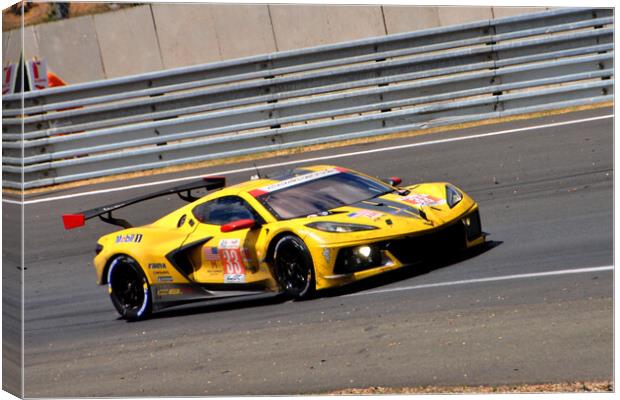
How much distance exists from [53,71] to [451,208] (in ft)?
18.9

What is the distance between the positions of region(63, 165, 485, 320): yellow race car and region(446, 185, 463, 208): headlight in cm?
1

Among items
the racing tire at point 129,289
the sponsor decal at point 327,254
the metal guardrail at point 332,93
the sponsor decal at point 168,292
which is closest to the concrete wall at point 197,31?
the metal guardrail at point 332,93

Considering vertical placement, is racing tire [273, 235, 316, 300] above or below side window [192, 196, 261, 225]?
below

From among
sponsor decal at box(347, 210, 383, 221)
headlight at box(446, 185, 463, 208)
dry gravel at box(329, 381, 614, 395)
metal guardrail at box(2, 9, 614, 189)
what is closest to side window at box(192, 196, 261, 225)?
sponsor decal at box(347, 210, 383, 221)

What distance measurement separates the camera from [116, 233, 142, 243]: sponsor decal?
1216 centimetres

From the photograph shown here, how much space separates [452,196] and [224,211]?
7.02ft

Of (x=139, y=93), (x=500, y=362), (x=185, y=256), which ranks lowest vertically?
(x=500, y=362)

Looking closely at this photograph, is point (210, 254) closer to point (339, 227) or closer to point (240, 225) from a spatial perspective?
point (240, 225)

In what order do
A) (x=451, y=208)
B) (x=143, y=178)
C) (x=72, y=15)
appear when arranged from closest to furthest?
(x=451, y=208), (x=72, y=15), (x=143, y=178)

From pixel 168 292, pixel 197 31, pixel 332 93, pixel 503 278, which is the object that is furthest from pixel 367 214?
pixel 332 93

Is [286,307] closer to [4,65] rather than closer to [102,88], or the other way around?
[4,65]

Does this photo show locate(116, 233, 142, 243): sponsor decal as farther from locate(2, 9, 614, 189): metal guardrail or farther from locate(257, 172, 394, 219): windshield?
locate(2, 9, 614, 189): metal guardrail

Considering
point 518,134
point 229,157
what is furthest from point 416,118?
point 229,157

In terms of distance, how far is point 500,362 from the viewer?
9.46m
